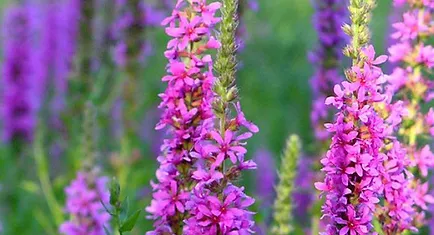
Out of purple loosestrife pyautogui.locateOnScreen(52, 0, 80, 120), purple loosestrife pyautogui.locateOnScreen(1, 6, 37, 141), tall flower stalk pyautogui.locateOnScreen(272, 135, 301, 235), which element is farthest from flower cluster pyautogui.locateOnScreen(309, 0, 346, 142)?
purple loosestrife pyautogui.locateOnScreen(52, 0, 80, 120)

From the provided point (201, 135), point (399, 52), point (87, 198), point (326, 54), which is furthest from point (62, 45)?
point (201, 135)

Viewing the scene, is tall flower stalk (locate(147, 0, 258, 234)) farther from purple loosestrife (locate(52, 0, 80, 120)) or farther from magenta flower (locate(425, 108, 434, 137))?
purple loosestrife (locate(52, 0, 80, 120))

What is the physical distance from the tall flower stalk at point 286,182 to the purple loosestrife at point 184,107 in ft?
3.07

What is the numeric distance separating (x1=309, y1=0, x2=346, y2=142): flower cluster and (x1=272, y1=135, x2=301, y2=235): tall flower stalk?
132 centimetres

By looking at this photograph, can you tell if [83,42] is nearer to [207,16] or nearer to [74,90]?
[74,90]

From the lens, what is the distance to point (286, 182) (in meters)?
3.34

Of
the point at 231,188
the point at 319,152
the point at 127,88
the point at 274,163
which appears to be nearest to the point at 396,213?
the point at 231,188

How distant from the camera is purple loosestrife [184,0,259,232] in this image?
2168mm

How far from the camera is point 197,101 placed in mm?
2348

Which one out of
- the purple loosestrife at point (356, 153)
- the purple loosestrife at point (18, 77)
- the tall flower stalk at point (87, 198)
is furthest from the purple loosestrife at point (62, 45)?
the purple loosestrife at point (356, 153)

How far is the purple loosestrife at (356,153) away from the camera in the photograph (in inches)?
85.3

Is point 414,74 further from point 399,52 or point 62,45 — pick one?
point 62,45

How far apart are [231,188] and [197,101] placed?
275 mm

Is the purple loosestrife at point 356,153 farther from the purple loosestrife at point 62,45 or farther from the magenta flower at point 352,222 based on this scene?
the purple loosestrife at point 62,45
